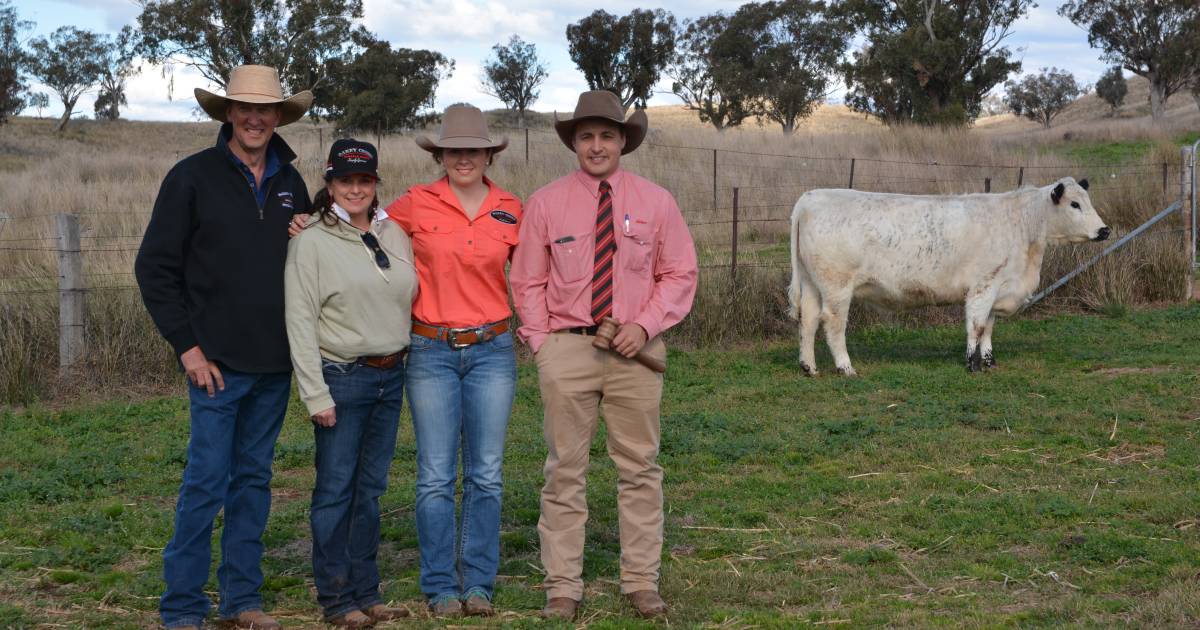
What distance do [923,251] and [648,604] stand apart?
7097 mm

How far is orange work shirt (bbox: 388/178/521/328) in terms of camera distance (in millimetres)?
4770

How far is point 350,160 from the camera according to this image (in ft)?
15.2

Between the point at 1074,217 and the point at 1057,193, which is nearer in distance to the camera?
the point at 1057,193

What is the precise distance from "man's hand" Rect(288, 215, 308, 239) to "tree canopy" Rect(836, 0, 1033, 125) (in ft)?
125

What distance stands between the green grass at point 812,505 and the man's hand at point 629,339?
111cm

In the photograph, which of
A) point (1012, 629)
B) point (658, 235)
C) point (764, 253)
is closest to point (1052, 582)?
point (1012, 629)

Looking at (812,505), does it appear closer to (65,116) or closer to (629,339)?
(629,339)

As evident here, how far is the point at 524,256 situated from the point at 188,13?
3985 centimetres

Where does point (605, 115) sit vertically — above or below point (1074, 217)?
above

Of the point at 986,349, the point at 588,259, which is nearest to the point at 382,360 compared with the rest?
the point at 588,259

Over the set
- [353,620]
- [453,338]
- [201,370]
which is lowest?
[353,620]

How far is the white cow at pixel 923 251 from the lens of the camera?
11102 millimetres

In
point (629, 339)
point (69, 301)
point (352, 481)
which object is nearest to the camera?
point (629, 339)

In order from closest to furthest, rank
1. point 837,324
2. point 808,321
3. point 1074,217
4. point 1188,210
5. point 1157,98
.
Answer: point 837,324
point 808,321
point 1074,217
point 1188,210
point 1157,98
